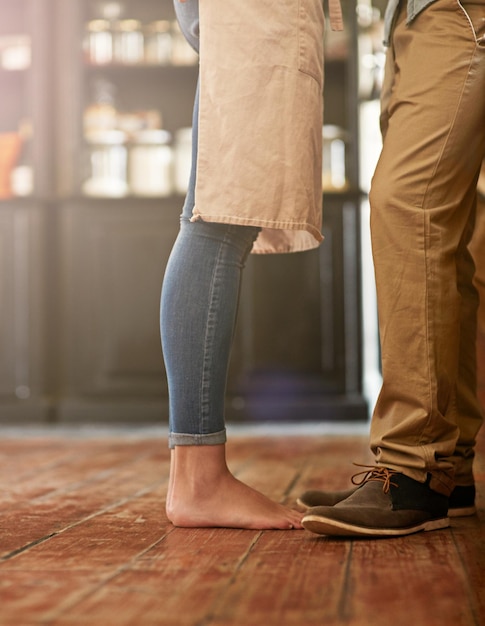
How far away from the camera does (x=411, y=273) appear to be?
1152 millimetres

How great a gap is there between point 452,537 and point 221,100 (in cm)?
64

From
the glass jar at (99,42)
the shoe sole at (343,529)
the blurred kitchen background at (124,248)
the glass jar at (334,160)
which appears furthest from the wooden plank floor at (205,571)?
the glass jar at (99,42)

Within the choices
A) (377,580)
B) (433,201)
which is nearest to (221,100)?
(433,201)

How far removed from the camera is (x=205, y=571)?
905 millimetres

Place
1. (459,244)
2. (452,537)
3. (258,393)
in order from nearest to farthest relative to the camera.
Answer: (452,537)
(459,244)
(258,393)

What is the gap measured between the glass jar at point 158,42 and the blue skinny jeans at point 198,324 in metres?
2.59

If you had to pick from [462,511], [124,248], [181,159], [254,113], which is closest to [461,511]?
[462,511]

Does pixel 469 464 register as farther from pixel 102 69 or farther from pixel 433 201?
pixel 102 69

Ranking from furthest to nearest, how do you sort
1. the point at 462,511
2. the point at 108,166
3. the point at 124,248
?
the point at 108,166, the point at 124,248, the point at 462,511

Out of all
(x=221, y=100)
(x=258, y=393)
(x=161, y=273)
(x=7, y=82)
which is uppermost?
(x=7, y=82)

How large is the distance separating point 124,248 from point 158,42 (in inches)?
37.4

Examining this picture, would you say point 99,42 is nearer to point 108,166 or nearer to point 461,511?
point 108,166

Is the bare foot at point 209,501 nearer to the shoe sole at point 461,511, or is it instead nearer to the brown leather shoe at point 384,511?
the brown leather shoe at point 384,511

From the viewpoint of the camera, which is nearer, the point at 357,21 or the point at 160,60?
the point at 357,21
